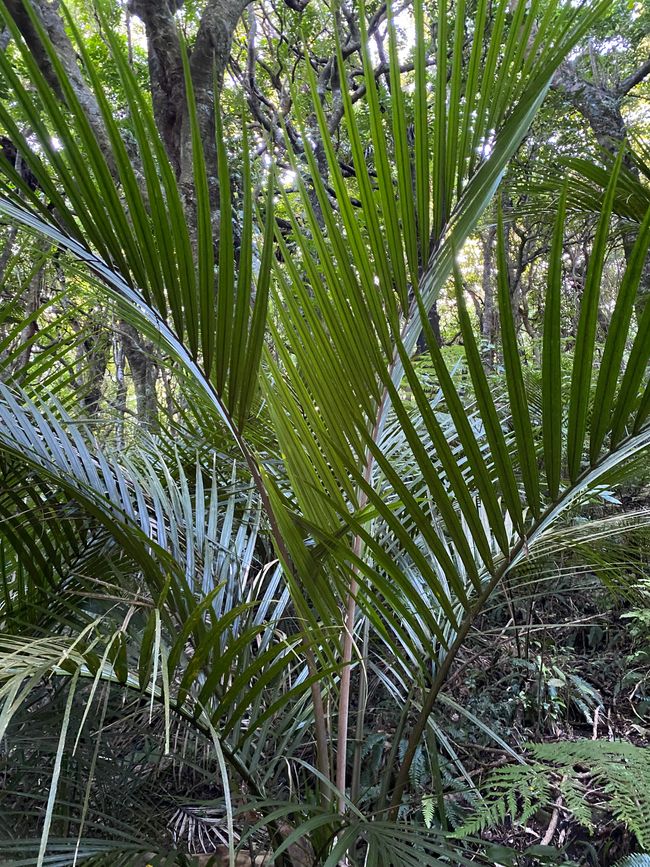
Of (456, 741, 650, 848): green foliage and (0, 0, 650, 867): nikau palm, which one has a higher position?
(0, 0, 650, 867): nikau palm

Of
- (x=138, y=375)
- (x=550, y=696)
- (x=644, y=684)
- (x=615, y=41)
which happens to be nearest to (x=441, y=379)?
(x=550, y=696)

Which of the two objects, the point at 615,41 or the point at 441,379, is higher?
the point at 615,41

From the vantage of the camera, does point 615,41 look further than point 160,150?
Yes

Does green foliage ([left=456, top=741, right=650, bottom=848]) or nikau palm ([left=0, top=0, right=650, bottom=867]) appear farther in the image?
green foliage ([left=456, top=741, right=650, bottom=848])

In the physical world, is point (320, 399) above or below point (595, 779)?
above

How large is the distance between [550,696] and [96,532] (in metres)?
1.25

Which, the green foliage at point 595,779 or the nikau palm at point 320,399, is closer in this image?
the nikau palm at point 320,399

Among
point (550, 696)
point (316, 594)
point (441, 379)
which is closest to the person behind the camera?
point (441, 379)

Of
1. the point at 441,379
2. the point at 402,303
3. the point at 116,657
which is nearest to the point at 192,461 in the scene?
the point at 402,303

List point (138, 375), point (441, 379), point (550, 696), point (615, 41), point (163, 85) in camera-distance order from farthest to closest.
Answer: point (615, 41), point (138, 375), point (163, 85), point (550, 696), point (441, 379)

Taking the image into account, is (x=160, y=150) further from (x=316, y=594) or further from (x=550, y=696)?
(x=550, y=696)

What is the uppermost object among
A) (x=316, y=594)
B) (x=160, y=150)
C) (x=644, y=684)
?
(x=160, y=150)

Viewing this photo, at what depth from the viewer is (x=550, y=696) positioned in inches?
60.1

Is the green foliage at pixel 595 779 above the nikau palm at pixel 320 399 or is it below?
below
